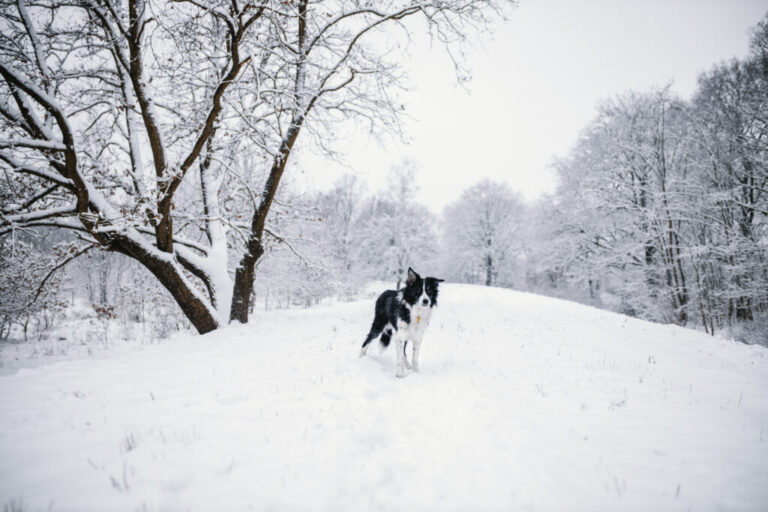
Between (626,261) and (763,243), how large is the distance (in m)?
7.02

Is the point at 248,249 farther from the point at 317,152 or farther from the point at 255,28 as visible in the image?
the point at 255,28

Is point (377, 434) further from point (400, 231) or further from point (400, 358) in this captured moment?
point (400, 231)

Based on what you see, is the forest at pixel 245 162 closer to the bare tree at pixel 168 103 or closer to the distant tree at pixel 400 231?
the bare tree at pixel 168 103

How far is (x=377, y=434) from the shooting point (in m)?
2.97

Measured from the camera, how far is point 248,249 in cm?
848

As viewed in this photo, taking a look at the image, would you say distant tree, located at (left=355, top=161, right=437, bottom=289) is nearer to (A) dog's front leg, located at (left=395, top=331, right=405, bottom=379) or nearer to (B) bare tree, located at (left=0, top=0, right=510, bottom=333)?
(B) bare tree, located at (left=0, top=0, right=510, bottom=333)

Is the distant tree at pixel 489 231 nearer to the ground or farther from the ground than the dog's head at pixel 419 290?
farther from the ground

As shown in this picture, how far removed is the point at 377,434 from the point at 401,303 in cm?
273

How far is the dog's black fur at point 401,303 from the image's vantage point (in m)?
5.30

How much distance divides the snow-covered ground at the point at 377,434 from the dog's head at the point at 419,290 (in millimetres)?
1188

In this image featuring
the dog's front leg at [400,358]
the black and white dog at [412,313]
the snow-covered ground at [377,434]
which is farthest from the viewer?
the black and white dog at [412,313]

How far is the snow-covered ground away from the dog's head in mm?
1188

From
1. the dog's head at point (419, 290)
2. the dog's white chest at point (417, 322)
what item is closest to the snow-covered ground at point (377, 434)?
the dog's white chest at point (417, 322)

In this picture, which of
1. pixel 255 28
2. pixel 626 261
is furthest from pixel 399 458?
pixel 626 261
